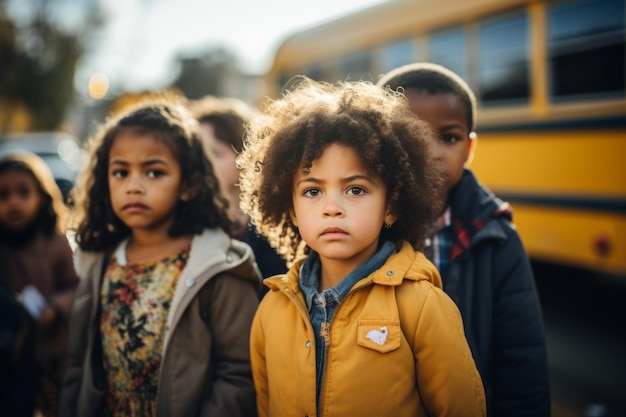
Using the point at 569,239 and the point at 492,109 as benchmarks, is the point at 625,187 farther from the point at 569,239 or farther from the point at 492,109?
the point at 492,109

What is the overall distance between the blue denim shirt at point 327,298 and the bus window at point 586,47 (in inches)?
137

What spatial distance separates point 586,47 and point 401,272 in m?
3.75

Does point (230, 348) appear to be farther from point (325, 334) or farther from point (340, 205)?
point (340, 205)

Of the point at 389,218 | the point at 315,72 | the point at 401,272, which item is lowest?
the point at 401,272

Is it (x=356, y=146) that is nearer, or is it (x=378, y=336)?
(x=378, y=336)

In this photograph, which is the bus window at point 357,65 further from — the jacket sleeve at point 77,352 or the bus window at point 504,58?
the jacket sleeve at point 77,352

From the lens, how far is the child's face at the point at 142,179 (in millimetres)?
2008

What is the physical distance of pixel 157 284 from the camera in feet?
6.54

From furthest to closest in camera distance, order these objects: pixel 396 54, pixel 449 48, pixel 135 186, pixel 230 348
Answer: pixel 396 54
pixel 449 48
pixel 135 186
pixel 230 348

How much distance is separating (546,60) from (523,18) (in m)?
0.41

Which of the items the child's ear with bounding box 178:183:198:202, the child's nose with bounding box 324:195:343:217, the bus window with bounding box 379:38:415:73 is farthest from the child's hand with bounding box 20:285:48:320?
the bus window with bounding box 379:38:415:73

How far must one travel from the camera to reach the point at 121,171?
207 centimetres

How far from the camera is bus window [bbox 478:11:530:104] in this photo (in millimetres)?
4879

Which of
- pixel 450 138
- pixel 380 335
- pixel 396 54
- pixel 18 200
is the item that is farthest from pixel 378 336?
pixel 396 54
